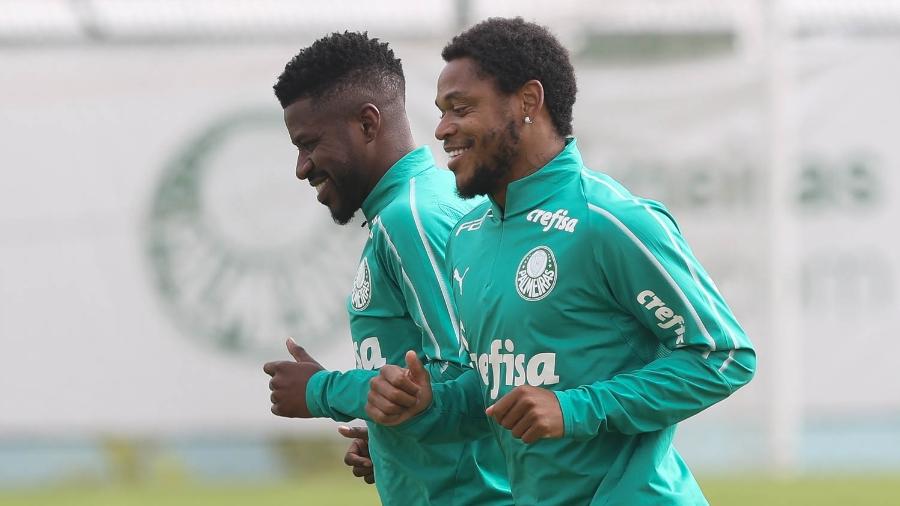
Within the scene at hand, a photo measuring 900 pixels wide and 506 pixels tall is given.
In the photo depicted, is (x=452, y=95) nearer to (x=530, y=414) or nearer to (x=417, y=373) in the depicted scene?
(x=417, y=373)

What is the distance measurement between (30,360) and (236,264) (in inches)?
61.1

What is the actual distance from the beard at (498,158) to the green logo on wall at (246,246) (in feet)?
23.3

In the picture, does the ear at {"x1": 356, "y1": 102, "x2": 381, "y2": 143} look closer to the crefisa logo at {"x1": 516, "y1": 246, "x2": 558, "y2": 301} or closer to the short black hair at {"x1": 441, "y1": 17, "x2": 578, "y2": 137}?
the short black hair at {"x1": 441, "y1": 17, "x2": 578, "y2": 137}

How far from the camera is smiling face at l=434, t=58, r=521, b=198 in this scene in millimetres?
3260

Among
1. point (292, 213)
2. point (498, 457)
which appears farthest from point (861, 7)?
point (498, 457)

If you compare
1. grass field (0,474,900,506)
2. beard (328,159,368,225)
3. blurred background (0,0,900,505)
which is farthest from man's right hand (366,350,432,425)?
blurred background (0,0,900,505)

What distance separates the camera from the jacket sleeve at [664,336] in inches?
116

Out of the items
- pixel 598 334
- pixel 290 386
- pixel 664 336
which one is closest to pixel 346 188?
pixel 290 386

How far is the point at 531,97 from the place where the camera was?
3.27 meters

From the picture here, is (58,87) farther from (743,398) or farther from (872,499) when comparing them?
(872,499)

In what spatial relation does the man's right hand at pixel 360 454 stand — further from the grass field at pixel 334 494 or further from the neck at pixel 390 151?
the grass field at pixel 334 494

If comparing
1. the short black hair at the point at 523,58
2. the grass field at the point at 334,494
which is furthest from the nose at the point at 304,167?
the grass field at the point at 334,494

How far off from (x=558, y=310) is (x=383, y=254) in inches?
29.0

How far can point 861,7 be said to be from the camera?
36.5ft
